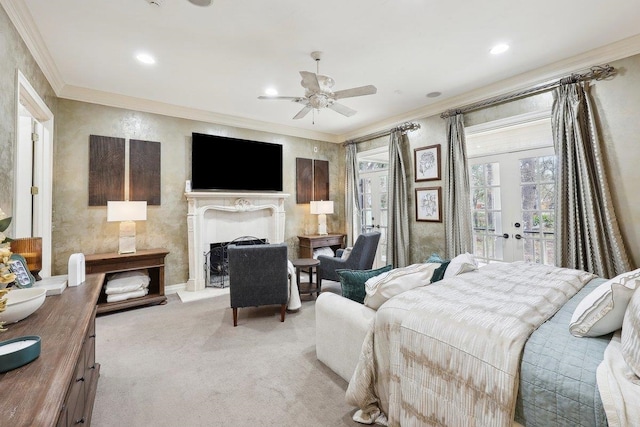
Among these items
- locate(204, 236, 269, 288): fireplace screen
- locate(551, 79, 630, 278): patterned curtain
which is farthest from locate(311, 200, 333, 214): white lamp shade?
locate(551, 79, 630, 278): patterned curtain

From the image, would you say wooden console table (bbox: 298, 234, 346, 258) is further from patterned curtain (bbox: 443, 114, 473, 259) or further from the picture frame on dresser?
the picture frame on dresser

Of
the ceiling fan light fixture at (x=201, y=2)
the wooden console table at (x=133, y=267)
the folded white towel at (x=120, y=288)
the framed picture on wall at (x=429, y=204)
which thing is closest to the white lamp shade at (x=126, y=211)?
the wooden console table at (x=133, y=267)

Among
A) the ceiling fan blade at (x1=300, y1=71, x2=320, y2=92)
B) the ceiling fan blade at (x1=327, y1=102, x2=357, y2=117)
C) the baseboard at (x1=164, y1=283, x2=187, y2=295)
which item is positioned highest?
the ceiling fan blade at (x1=300, y1=71, x2=320, y2=92)

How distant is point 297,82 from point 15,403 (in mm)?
3638

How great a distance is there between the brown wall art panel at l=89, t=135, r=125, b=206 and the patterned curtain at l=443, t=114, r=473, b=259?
185 inches

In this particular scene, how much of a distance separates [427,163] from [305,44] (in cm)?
274

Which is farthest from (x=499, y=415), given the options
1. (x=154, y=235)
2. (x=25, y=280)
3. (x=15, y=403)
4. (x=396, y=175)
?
(x=154, y=235)

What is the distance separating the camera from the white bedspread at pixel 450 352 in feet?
4.10

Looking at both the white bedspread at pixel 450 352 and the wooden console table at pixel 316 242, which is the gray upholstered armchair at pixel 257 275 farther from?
the wooden console table at pixel 316 242

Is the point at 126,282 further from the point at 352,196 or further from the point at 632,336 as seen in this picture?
the point at 632,336

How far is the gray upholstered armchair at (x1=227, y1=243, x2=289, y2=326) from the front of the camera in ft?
10.1

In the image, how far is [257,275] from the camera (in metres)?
3.14

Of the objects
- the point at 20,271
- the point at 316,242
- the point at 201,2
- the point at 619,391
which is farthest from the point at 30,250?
the point at 316,242

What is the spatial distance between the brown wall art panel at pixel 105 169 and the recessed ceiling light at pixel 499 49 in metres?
4.78
